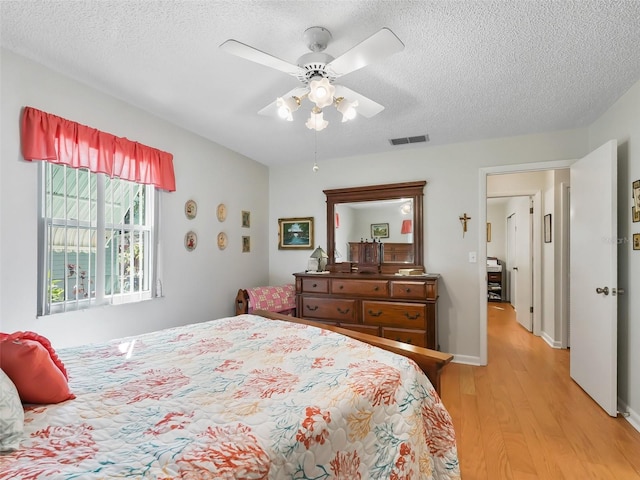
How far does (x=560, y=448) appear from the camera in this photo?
6.35 ft

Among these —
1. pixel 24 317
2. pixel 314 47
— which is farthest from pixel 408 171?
pixel 24 317

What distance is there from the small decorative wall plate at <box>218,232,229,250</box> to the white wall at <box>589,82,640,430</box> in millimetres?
3565

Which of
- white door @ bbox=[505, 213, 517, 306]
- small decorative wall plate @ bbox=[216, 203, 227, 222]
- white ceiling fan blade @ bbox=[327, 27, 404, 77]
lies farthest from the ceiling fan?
white door @ bbox=[505, 213, 517, 306]

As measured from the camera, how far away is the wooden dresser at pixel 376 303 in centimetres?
318

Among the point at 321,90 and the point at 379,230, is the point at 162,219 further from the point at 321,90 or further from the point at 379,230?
the point at 379,230

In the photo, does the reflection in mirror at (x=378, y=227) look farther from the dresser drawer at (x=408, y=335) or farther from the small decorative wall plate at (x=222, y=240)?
the small decorative wall plate at (x=222, y=240)

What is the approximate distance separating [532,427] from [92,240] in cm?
335

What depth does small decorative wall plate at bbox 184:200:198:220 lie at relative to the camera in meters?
3.15

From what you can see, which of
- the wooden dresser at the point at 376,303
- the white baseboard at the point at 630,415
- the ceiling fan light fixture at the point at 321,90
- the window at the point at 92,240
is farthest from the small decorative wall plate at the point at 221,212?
the white baseboard at the point at 630,415

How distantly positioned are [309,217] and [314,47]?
2616 millimetres

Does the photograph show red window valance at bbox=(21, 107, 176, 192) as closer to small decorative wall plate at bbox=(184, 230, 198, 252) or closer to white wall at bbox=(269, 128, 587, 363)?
small decorative wall plate at bbox=(184, 230, 198, 252)

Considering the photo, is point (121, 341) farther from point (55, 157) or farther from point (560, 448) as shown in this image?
point (560, 448)

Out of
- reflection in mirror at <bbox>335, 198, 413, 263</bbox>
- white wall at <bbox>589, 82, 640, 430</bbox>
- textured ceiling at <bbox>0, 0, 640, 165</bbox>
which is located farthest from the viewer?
reflection in mirror at <bbox>335, 198, 413, 263</bbox>

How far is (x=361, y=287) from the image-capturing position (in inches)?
136
